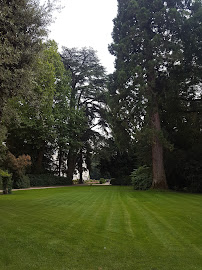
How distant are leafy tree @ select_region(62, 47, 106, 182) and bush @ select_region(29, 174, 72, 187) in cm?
153

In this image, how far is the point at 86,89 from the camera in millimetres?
33938

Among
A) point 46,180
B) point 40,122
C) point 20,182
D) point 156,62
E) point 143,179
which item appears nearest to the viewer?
point 156,62

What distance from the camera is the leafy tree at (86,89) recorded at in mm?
33094

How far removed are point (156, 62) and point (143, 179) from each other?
8.92 m

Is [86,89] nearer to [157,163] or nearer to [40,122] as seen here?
[40,122]

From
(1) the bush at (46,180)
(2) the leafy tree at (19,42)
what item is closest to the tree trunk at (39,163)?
(1) the bush at (46,180)

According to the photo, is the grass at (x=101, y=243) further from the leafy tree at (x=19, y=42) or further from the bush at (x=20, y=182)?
the bush at (x=20, y=182)

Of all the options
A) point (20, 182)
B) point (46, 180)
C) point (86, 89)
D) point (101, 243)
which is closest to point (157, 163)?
point (20, 182)

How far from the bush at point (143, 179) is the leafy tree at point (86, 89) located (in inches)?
519

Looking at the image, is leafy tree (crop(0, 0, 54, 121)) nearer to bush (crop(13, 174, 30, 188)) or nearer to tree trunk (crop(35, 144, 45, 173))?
bush (crop(13, 174, 30, 188))

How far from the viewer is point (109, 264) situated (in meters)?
3.51

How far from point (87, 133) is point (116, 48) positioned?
16.2m

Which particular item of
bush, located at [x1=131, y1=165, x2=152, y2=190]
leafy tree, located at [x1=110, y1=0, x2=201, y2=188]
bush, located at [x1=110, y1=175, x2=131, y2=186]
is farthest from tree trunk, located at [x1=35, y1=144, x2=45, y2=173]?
leafy tree, located at [x1=110, y1=0, x2=201, y2=188]

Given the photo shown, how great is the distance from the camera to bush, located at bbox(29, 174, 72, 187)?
2627cm
